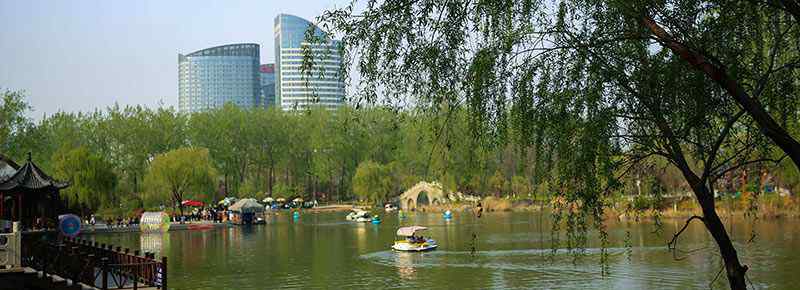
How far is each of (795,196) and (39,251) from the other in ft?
127

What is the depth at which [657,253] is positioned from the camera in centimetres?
2925

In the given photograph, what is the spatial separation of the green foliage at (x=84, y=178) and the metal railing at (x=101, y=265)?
110ft

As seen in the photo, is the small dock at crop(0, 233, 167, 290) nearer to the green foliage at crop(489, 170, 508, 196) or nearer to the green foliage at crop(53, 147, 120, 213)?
the green foliage at crop(489, 170, 508, 196)

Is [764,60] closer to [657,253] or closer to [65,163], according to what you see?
[657,253]

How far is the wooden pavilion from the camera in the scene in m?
26.2

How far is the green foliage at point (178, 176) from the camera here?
62000mm

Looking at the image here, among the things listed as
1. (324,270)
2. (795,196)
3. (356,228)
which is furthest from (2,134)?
(795,196)

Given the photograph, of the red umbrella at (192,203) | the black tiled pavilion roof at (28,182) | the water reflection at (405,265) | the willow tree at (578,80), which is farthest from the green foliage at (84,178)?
the willow tree at (578,80)

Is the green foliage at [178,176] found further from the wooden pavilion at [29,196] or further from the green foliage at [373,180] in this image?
the wooden pavilion at [29,196]

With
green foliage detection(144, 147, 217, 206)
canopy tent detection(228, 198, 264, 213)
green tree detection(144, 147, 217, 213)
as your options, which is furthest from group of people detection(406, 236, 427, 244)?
green foliage detection(144, 147, 217, 206)

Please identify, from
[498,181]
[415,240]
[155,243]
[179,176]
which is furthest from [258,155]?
[415,240]

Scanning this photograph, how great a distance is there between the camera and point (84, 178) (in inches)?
2032

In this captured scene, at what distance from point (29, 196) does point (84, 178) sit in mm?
24993

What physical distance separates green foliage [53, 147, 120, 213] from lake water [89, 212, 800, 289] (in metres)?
8.92
